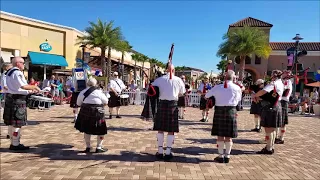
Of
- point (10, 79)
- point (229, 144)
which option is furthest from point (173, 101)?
point (10, 79)

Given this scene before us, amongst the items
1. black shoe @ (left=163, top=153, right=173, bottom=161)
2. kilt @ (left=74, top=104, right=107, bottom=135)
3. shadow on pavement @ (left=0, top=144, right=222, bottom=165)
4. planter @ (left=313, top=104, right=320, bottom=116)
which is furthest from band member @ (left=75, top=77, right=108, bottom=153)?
planter @ (left=313, top=104, right=320, bottom=116)

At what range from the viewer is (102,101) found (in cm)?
518

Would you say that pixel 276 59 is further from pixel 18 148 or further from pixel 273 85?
pixel 18 148

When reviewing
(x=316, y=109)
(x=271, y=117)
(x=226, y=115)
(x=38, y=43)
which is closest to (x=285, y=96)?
(x=271, y=117)

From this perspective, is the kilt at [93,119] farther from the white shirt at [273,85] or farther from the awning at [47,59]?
the awning at [47,59]

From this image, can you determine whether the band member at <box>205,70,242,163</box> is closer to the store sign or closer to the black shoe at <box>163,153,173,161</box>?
the black shoe at <box>163,153,173,161</box>

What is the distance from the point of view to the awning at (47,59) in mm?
22219

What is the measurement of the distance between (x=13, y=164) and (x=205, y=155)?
11.1ft

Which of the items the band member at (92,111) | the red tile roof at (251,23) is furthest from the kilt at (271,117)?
the red tile roof at (251,23)

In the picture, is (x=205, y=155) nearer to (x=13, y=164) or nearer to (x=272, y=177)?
(x=272, y=177)

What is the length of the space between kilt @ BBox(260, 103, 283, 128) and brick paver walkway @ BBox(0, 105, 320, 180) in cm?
64

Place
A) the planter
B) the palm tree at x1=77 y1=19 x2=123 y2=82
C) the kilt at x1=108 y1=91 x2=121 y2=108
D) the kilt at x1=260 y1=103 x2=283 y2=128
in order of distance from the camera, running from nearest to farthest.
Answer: the kilt at x1=260 y1=103 x2=283 y2=128 < the kilt at x1=108 y1=91 x2=121 y2=108 < the planter < the palm tree at x1=77 y1=19 x2=123 y2=82

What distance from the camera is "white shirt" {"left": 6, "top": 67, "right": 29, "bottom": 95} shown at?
16.8 ft

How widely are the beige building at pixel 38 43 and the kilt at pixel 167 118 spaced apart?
18.0m
